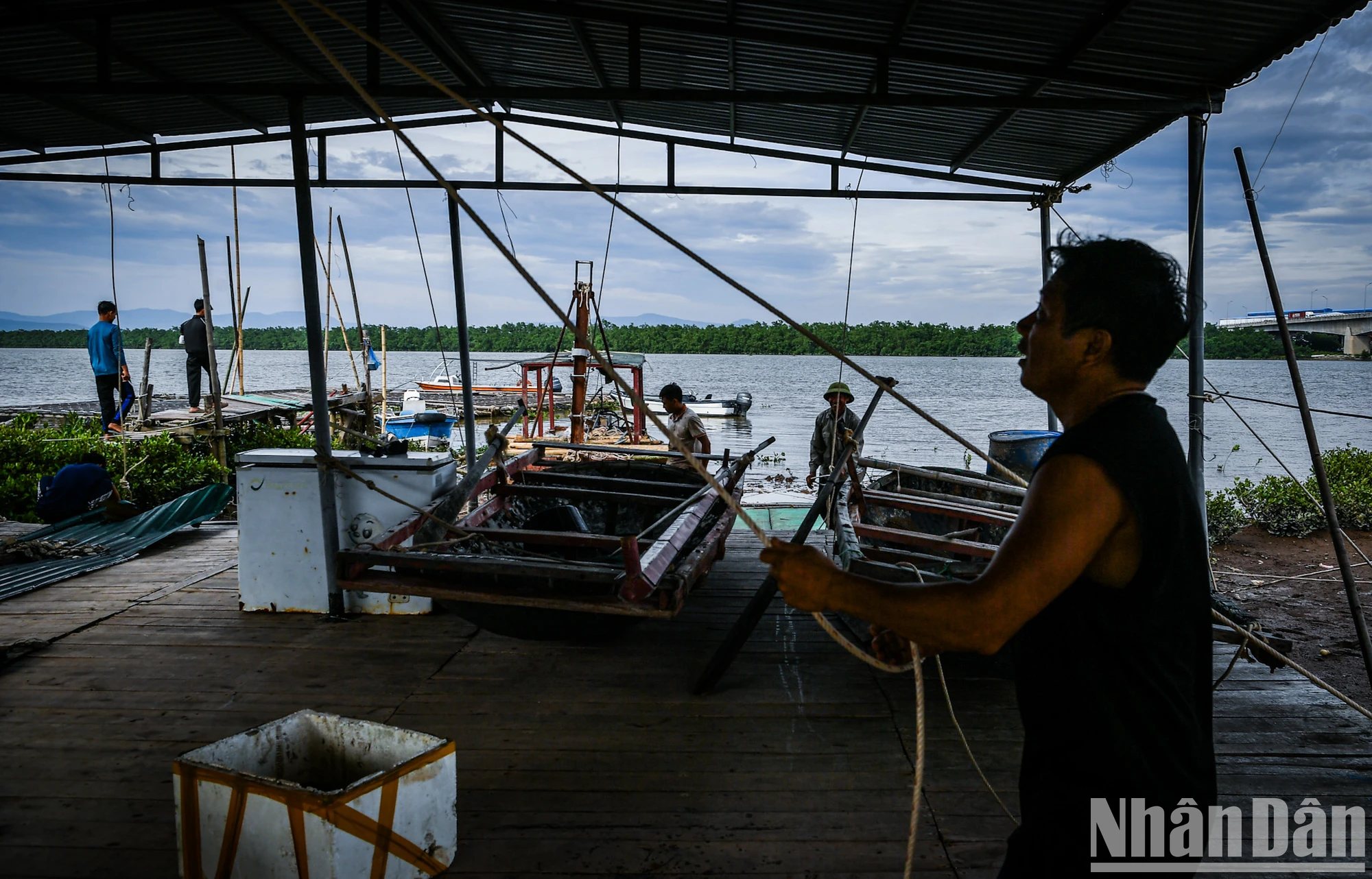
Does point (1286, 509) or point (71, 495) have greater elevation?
point (71, 495)

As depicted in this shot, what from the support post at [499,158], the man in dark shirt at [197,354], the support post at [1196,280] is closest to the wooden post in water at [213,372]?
the man in dark shirt at [197,354]

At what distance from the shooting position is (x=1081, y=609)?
1.38 metres

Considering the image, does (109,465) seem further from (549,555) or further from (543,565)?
(543,565)

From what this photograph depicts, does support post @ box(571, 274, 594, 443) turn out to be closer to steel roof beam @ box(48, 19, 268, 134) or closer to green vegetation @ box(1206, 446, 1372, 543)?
steel roof beam @ box(48, 19, 268, 134)

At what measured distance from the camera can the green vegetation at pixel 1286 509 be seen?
9.91 metres

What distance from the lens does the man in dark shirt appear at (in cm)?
1254

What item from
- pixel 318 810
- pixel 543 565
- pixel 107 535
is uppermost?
pixel 543 565

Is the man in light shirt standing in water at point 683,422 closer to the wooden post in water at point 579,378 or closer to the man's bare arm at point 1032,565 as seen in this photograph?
the man's bare arm at point 1032,565

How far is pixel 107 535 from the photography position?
7273mm

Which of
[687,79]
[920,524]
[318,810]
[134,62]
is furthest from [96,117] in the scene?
[920,524]

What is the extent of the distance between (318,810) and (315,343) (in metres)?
3.89

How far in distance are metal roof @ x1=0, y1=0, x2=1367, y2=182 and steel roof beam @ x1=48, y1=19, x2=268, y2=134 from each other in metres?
0.02

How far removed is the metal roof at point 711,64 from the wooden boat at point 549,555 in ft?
8.10

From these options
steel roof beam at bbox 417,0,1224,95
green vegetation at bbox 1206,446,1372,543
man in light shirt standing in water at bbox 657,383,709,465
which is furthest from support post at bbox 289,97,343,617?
green vegetation at bbox 1206,446,1372,543
